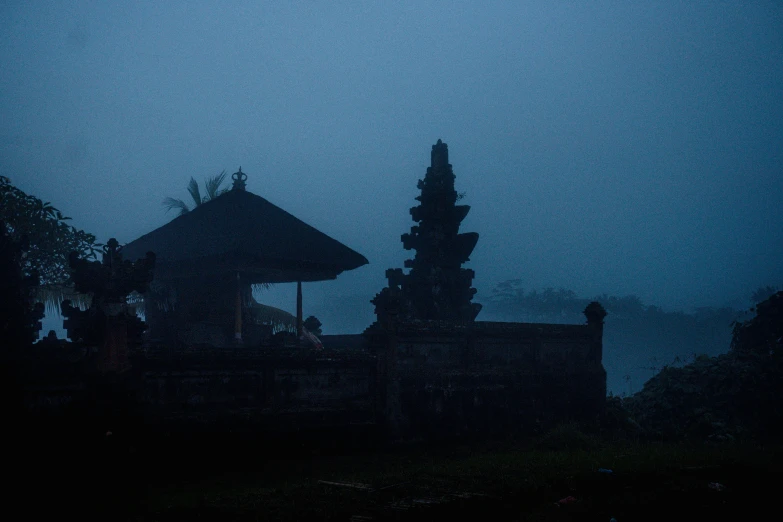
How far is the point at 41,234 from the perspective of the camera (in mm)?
19297

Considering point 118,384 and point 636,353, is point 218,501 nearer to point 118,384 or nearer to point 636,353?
point 118,384

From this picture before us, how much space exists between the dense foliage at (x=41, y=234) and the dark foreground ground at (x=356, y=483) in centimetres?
1029

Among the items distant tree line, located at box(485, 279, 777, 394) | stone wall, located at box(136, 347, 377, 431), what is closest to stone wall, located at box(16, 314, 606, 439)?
stone wall, located at box(136, 347, 377, 431)

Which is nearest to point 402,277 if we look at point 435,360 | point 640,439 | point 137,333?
point 435,360

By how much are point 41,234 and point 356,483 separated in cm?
1449

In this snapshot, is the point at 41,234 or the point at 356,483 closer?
the point at 356,483

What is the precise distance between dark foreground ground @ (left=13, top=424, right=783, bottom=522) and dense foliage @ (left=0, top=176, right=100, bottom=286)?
33.7 feet

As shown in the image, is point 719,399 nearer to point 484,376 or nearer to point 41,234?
point 484,376

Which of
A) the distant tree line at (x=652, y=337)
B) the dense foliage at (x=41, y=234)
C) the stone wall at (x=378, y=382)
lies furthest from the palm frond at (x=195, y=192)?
the distant tree line at (x=652, y=337)

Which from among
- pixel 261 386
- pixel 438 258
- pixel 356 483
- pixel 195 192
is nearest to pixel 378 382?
pixel 261 386

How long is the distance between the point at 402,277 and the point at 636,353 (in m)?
70.0

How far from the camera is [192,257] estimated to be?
50.8ft

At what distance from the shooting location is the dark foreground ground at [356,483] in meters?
8.15

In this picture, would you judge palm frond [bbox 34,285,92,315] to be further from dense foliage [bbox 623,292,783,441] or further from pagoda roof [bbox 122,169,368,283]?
dense foliage [bbox 623,292,783,441]
